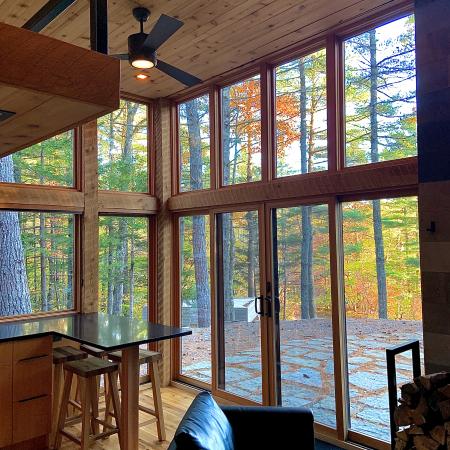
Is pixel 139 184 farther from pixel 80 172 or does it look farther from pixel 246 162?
pixel 246 162

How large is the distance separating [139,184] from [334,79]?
2674 millimetres

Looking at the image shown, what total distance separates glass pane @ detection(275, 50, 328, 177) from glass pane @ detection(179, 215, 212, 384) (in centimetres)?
137

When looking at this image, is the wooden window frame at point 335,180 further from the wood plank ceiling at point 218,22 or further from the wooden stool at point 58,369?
the wooden stool at point 58,369

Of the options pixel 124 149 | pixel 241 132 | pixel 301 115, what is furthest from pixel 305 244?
pixel 124 149

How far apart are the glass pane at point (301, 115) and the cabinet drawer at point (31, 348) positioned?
2574mm

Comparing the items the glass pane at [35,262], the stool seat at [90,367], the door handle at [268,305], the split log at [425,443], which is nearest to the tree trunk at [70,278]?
the glass pane at [35,262]

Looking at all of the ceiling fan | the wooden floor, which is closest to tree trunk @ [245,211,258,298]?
the wooden floor

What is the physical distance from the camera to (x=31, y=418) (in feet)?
11.6

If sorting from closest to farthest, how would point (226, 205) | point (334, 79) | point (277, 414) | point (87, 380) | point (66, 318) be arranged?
point (277, 414), point (87, 380), point (334, 79), point (66, 318), point (226, 205)

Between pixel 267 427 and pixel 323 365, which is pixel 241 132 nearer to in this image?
pixel 323 365

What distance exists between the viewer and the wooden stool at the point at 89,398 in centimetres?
Answer: 332

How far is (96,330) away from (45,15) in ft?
8.09

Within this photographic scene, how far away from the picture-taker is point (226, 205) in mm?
4660

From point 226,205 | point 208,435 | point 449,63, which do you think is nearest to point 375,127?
point 449,63
